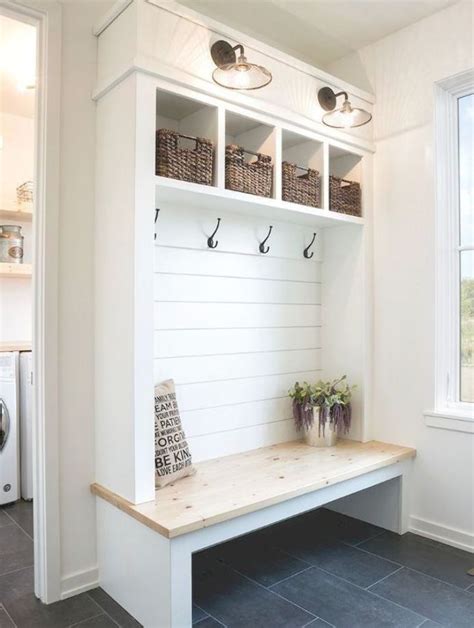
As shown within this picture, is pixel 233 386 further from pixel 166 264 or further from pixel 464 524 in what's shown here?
Result: pixel 464 524

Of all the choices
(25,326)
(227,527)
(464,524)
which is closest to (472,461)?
(464,524)

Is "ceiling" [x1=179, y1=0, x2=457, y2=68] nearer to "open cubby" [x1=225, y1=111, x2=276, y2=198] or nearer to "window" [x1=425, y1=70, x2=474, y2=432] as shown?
"window" [x1=425, y1=70, x2=474, y2=432]

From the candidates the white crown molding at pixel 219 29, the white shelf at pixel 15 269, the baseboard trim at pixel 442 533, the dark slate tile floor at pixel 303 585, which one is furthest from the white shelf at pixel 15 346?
the baseboard trim at pixel 442 533

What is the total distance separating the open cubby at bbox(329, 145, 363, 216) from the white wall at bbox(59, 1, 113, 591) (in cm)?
138

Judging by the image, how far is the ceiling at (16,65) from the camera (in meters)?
2.51

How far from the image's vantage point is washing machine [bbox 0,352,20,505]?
10.8 feet

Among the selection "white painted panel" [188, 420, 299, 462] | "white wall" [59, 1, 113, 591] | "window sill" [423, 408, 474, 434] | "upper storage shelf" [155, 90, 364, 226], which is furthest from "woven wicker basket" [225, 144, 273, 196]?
"window sill" [423, 408, 474, 434]

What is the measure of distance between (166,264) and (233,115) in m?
0.77

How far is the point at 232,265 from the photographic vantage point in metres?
2.69

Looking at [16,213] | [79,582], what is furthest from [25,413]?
[79,582]

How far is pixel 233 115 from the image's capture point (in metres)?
2.36

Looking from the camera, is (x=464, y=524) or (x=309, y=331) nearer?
(x=464, y=524)

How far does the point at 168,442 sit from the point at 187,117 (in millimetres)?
1530

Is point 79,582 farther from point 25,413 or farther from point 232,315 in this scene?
point 25,413
